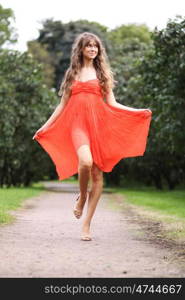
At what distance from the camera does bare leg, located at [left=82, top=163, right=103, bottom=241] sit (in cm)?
808

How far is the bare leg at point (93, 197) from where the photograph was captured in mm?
8078

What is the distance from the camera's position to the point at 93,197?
820 cm

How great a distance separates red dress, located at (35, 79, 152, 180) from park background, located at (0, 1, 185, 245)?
157cm

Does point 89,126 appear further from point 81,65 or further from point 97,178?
point 81,65

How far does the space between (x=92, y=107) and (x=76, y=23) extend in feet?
187

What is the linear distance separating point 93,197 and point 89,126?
0.95 m

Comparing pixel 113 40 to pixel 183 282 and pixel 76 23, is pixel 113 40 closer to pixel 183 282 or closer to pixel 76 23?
pixel 76 23

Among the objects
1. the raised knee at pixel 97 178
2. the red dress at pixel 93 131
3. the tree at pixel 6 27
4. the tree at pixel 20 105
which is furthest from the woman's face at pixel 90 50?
the tree at pixel 6 27

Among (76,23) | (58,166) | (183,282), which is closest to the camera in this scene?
(183,282)

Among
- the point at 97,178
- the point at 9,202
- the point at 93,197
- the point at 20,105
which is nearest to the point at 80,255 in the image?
the point at 93,197

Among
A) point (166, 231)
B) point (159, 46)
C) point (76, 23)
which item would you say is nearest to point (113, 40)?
point (76, 23)

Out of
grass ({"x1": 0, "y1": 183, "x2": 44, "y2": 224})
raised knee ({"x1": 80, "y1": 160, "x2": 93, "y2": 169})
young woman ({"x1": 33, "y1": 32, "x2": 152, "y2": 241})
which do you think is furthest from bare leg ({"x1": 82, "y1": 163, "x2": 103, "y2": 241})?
grass ({"x1": 0, "y1": 183, "x2": 44, "y2": 224})

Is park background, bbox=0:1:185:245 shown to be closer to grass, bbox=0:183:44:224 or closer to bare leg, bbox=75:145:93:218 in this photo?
grass, bbox=0:183:44:224

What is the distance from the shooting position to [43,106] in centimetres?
3438
